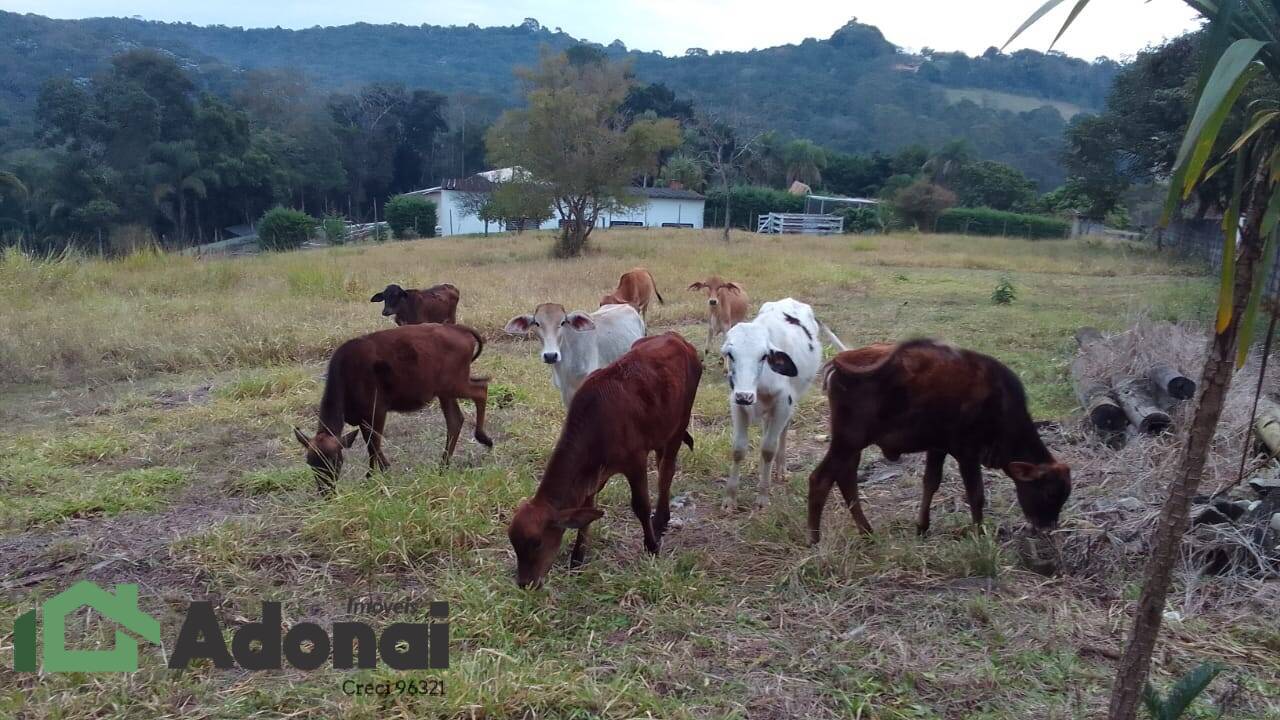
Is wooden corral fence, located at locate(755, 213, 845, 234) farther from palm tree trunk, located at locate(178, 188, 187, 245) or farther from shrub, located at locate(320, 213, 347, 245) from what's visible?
palm tree trunk, located at locate(178, 188, 187, 245)

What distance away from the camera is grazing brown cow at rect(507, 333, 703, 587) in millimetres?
4070

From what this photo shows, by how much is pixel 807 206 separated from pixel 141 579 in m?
50.1

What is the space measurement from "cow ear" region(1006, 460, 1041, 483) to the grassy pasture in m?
0.38

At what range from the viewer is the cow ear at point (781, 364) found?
5.05 meters

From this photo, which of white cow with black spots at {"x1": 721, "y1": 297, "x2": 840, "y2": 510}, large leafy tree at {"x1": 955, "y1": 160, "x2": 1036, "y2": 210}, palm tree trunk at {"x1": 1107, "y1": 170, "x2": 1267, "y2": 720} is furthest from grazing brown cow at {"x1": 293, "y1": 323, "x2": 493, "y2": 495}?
large leafy tree at {"x1": 955, "y1": 160, "x2": 1036, "y2": 210}

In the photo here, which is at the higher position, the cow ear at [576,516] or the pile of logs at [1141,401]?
the pile of logs at [1141,401]

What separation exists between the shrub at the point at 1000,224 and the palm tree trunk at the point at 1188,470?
42.1m

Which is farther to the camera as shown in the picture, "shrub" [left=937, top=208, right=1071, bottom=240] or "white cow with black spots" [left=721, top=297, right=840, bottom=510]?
"shrub" [left=937, top=208, right=1071, bottom=240]

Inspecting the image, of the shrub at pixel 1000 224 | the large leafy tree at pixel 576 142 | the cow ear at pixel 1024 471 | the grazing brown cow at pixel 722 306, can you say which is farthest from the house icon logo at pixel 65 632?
the shrub at pixel 1000 224

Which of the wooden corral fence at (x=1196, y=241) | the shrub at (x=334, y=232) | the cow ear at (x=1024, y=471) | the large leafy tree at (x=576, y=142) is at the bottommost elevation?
the shrub at (x=334, y=232)

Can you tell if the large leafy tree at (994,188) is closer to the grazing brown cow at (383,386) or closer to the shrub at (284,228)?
the shrub at (284,228)

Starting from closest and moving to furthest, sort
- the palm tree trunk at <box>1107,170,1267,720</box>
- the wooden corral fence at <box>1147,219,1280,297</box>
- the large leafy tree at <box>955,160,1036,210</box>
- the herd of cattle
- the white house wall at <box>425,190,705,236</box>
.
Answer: the palm tree trunk at <box>1107,170,1267,720</box>
the herd of cattle
the wooden corral fence at <box>1147,219,1280,297</box>
the white house wall at <box>425,190,705,236</box>
the large leafy tree at <box>955,160,1036,210</box>

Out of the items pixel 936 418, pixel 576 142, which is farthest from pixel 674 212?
pixel 936 418

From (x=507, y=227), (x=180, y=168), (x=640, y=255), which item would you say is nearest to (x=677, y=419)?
(x=640, y=255)
